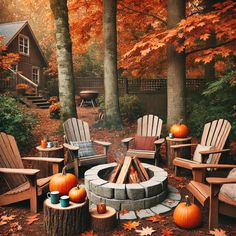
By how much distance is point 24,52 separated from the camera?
18.9 metres

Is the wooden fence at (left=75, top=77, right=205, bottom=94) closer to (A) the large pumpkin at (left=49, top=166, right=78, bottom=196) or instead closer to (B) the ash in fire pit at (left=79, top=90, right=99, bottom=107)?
(B) the ash in fire pit at (left=79, top=90, right=99, bottom=107)

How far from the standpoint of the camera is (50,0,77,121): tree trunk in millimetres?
7301

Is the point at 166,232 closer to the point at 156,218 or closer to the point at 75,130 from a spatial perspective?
the point at 156,218

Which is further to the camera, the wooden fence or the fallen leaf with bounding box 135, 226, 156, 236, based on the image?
the wooden fence

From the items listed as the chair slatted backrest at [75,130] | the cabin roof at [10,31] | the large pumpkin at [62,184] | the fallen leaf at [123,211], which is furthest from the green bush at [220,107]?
the cabin roof at [10,31]

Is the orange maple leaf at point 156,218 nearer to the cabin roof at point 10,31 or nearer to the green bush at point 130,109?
the green bush at point 130,109

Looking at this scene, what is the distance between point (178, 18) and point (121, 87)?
25.3 ft

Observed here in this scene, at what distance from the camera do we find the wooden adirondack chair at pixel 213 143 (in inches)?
186

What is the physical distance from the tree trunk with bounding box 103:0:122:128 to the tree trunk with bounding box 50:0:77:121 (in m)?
1.57

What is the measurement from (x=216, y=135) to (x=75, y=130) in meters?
2.91

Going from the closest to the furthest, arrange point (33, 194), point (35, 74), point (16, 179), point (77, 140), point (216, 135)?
point (33, 194)
point (16, 179)
point (216, 135)
point (77, 140)
point (35, 74)

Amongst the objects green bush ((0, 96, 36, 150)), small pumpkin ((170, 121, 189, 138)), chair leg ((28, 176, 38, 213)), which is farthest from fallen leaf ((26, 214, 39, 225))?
small pumpkin ((170, 121, 189, 138))

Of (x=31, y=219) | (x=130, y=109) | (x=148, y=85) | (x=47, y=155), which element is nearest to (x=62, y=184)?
(x=31, y=219)

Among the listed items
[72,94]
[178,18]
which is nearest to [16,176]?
[72,94]
